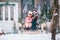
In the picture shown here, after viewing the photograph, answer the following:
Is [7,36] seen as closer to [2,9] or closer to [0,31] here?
[0,31]

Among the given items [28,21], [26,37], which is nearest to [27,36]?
[26,37]

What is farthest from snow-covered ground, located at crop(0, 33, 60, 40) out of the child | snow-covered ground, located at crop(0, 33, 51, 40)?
the child

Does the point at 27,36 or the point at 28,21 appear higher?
the point at 28,21

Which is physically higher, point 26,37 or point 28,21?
point 28,21

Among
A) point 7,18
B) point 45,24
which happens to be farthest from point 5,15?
point 45,24

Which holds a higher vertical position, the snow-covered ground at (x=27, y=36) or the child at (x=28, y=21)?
the child at (x=28, y=21)

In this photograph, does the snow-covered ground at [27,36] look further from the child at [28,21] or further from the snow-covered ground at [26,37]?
the child at [28,21]

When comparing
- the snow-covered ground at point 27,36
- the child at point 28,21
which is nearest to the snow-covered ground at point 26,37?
the snow-covered ground at point 27,36

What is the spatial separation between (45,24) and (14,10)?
428 mm

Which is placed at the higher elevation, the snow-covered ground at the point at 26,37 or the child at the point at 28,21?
the child at the point at 28,21

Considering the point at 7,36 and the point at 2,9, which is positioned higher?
the point at 2,9

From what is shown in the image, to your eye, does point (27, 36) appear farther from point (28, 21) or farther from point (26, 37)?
point (28, 21)

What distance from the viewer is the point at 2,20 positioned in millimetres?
3750

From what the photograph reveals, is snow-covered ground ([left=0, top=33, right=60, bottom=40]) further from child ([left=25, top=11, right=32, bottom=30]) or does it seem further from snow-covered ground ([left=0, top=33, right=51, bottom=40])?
child ([left=25, top=11, right=32, bottom=30])
